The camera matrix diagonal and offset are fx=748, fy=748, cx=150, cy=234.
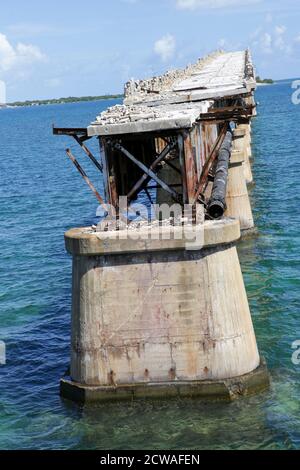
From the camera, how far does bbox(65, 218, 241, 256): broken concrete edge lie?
15.3 m

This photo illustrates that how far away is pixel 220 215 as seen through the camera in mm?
16609

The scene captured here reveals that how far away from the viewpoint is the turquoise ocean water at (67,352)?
15133mm

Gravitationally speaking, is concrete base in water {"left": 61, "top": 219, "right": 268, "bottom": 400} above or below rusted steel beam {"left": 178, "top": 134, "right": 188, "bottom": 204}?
below

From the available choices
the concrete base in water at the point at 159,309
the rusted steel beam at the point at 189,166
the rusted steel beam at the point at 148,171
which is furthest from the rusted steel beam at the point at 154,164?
the concrete base in water at the point at 159,309

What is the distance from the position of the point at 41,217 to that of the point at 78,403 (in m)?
27.9

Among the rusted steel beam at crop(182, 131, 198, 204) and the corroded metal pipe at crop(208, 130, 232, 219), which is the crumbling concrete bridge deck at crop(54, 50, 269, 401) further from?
the rusted steel beam at crop(182, 131, 198, 204)

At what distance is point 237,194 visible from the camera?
3180 cm

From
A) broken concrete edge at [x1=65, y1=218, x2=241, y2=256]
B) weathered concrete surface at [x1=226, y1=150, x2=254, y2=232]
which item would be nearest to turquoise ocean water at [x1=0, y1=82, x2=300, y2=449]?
weathered concrete surface at [x1=226, y1=150, x2=254, y2=232]

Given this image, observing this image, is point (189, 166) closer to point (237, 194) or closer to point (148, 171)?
point (148, 171)

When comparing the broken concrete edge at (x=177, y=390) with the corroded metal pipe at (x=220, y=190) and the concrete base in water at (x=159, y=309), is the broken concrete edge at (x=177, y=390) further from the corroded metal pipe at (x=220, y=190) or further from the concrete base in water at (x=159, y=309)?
the corroded metal pipe at (x=220, y=190)

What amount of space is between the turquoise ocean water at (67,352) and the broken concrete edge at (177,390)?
18 centimetres

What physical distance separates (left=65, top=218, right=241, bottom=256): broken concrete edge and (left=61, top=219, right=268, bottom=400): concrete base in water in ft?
0.07
